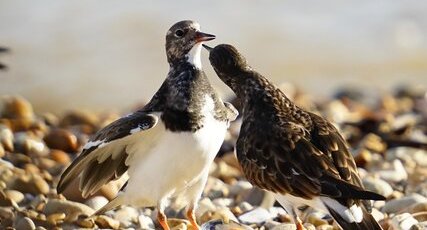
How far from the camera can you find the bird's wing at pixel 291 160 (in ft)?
19.5

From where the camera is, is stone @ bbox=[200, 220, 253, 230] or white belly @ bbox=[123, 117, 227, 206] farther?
white belly @ bbox=[123, 117, 227, 206]

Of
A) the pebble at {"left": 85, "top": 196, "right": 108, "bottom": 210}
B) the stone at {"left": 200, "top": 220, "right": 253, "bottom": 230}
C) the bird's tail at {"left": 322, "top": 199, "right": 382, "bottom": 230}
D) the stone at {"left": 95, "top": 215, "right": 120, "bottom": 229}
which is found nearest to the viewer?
the bird's tail at {"left": 322, "top": 199, "right": 382, "bottom": 230}

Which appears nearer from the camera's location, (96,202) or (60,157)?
(96,202)

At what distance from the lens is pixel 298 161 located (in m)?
6.08

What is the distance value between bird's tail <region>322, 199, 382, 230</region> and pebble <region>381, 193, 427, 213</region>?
1.38 m

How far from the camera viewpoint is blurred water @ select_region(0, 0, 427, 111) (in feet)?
47.1

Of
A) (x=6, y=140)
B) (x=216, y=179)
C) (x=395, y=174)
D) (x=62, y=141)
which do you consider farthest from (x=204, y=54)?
(x=395, y=174)

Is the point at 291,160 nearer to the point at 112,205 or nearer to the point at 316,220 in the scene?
the point at 316,220

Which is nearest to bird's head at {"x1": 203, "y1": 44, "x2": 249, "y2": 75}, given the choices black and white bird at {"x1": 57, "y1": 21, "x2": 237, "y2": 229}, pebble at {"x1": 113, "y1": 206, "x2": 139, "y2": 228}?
black and white bird at {"x1": 57, "y1": 21, "x2": 237, "y2": 229}

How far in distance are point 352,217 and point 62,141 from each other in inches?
149

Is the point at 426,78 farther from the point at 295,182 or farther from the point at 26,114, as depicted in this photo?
the point at 295,182

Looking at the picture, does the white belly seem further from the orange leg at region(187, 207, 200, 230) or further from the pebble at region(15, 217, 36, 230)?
the pebble at region(15, 217, 36, 230)

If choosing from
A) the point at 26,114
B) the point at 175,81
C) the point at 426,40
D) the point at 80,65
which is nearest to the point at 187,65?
the point at 175,81

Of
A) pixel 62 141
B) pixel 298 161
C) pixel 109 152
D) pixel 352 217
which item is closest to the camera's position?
pixel 352 217
